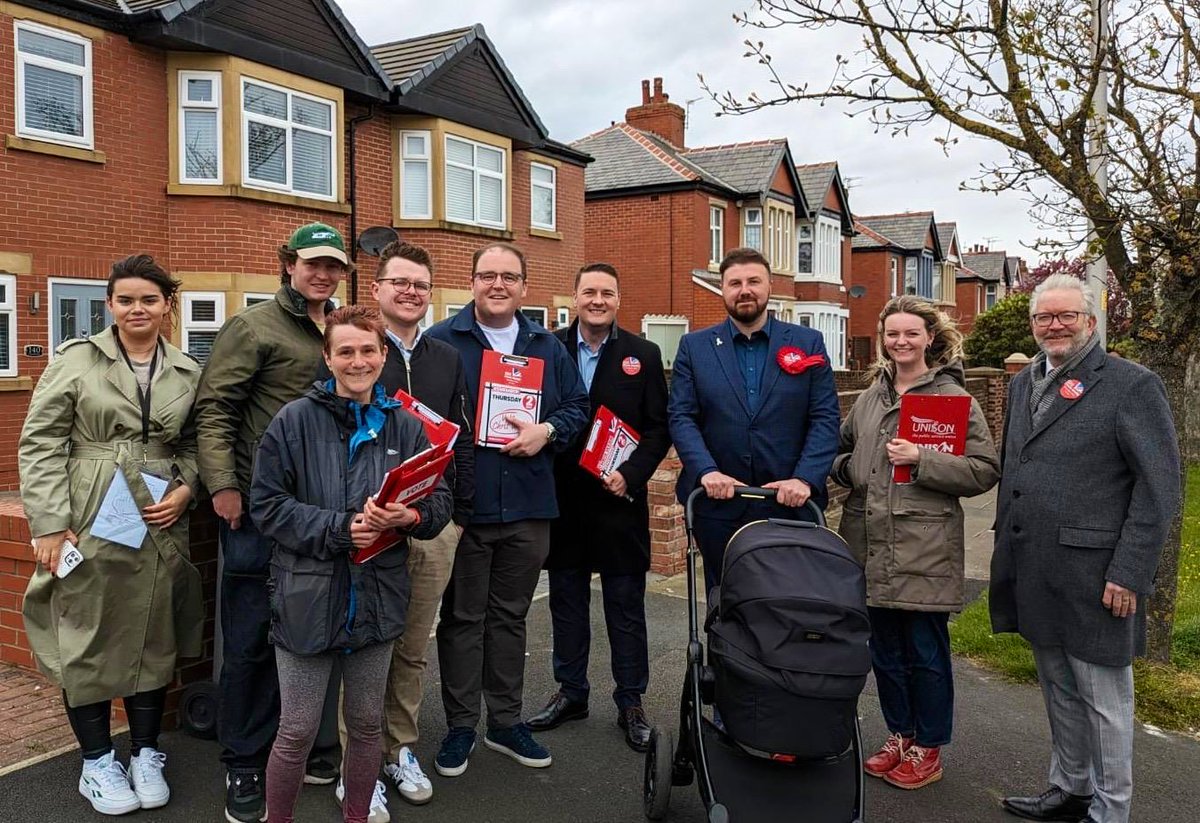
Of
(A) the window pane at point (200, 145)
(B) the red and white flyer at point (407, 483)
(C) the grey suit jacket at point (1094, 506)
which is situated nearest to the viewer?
A: (B) the red and white flyer at point (407, 483)

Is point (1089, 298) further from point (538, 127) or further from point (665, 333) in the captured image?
point (665, 333)

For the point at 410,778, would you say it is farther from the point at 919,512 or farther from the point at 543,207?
the point at 543,207

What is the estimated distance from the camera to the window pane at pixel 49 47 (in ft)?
38.5

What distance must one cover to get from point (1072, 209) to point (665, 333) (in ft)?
68.4

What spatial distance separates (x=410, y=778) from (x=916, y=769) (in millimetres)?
2196

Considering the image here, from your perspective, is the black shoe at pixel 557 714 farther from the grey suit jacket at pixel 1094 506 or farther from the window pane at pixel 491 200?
the window pane at pixel 491 200

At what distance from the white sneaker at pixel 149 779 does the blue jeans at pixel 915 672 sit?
300 centimetres

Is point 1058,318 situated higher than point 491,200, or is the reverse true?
point 491,200

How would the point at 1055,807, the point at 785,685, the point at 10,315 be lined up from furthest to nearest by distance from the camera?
the point at 10,315, the point at 1055,807, the point at 785,685

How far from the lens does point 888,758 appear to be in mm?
4184

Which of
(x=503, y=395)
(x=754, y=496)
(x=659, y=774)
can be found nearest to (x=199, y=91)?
(x=503, y=395)

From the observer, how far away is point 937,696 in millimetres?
4062

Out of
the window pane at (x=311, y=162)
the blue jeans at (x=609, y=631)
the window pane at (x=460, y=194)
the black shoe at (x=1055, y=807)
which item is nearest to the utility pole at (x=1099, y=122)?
the black shoe at (x=1055, y=807)

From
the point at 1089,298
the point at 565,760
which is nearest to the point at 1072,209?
the point at 1089,298
